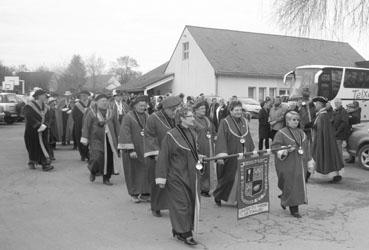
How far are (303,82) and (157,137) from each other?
1756 cm

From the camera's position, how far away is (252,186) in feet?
20.7

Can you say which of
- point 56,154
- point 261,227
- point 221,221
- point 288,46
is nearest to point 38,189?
point 221,221

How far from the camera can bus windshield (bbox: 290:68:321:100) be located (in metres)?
22.8

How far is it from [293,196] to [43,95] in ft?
22.1

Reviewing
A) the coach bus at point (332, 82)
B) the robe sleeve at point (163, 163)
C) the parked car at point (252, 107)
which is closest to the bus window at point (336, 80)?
the coach bus at point (332, 82)

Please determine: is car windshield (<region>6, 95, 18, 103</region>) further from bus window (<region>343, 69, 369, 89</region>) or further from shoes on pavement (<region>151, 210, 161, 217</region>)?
shoes on pavement (<region>151, 210, 161, 217</region>)

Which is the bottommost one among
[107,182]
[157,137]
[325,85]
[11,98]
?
[107,182]

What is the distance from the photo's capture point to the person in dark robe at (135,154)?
7.75 metres

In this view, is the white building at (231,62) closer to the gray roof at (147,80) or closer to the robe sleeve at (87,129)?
the gray roof at (147,80)

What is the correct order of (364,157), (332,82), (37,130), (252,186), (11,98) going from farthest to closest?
(11,98) < (332,82) < (364,157) < (37,130) < (252,186)

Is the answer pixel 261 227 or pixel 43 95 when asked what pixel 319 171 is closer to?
pixel 261 227

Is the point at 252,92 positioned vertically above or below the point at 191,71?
below

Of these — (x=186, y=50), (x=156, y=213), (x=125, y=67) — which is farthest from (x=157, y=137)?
(x=125, y=67)

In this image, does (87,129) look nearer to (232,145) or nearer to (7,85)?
(232,145)
